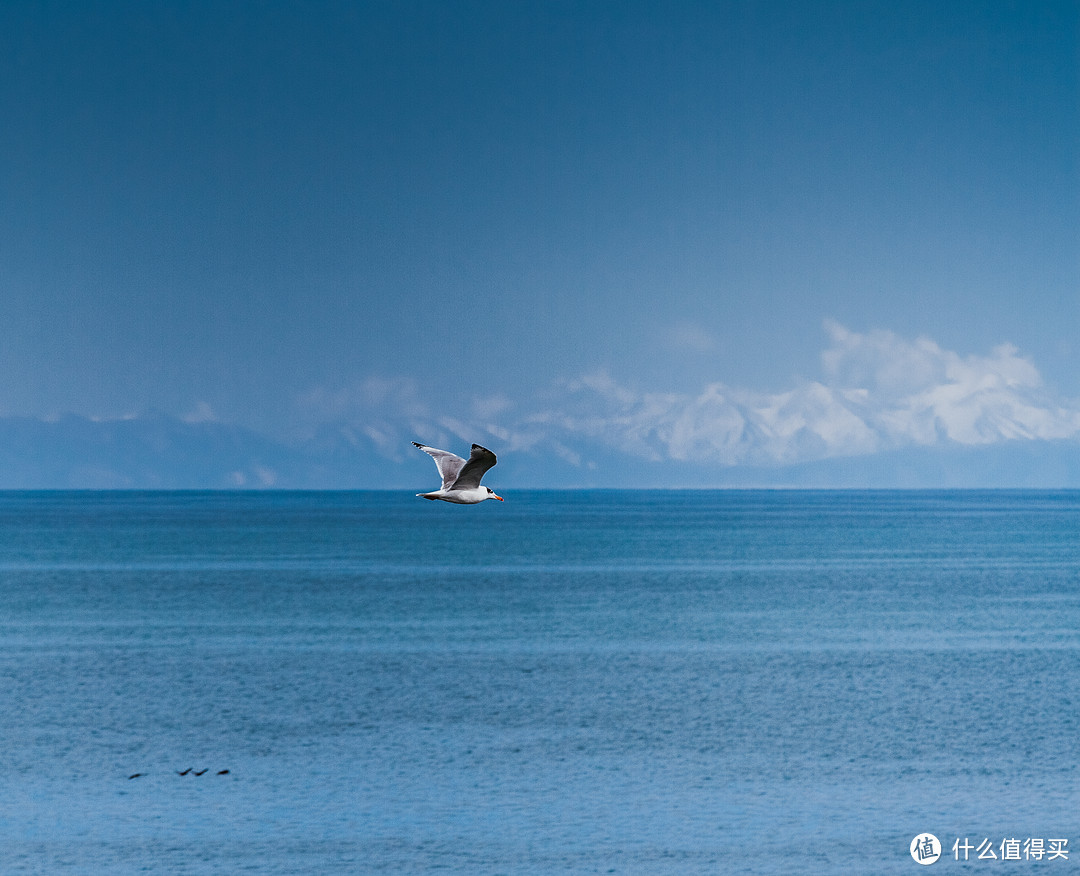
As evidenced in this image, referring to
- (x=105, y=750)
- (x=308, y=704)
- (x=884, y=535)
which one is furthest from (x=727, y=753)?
(x=884, y=535)

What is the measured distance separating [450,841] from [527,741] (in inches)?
354

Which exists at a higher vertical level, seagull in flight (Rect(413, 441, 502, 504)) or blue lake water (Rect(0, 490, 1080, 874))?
seagull in flight (Rect(413, 441, 502, 504))

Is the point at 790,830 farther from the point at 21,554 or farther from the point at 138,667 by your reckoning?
the point at 21,554

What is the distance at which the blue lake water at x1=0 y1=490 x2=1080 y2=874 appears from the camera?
2781 cm

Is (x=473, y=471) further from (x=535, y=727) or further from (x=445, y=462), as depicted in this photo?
(x=535, y=727)

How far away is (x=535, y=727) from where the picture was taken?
38500 mm

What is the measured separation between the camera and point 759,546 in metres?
132

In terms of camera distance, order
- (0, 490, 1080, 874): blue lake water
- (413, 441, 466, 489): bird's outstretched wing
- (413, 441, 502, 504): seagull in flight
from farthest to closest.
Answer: (0, 490, 1080, 874): blue lake water
(413, 441, 466, 489): bird's outstretched wing
(413, 441, 502, 504): seagull in flight

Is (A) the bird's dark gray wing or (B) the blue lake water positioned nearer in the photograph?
(A) the bird's dark gray wing

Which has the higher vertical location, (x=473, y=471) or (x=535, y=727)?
(x=473, y=471)

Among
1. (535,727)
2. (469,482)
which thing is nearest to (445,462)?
(469,482)

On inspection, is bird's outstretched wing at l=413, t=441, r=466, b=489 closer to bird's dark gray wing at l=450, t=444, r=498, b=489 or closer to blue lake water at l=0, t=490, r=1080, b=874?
bird's dark gray wing at l=450, t=444, r=498, b=489

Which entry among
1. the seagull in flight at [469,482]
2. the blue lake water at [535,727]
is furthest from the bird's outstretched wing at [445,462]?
the blue lake water at [535,727]

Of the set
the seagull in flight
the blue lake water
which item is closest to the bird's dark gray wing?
the seagull in flight
